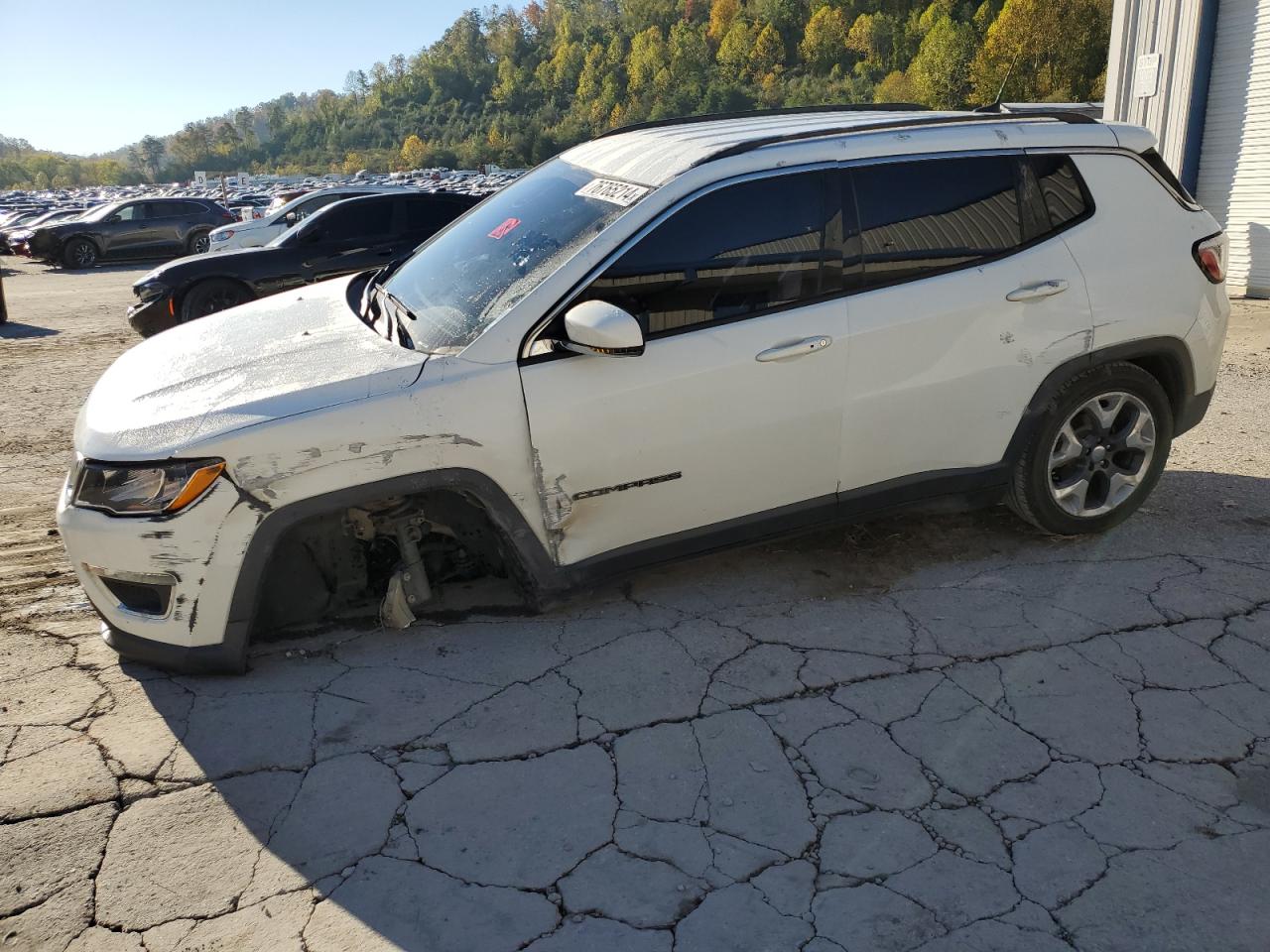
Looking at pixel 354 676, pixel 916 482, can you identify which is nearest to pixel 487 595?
pixel 354 676

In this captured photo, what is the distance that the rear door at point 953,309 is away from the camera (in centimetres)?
366

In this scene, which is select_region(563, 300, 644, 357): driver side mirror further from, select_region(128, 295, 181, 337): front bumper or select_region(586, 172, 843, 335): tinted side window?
select_region(128, 295, 181, 337): front bumper

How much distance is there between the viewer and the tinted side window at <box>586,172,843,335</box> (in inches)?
133

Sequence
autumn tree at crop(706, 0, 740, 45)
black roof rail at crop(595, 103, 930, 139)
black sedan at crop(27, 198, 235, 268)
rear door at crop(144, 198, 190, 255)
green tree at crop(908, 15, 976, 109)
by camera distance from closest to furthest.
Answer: black roof rail at crop(595, 103, 930, 139) → black sedan at crop(27, 198, 235, 268) → rear door at crop(144, 198, 190, 255) → green tree at crop(908, 15, 976, 109) → autumn tree at crop(706, 0, 740, 45)

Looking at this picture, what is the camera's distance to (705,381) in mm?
3406

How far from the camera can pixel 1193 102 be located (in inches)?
457

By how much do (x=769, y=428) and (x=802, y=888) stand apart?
1.64 m

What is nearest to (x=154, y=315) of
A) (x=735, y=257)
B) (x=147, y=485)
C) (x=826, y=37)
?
(x=147, y=485)

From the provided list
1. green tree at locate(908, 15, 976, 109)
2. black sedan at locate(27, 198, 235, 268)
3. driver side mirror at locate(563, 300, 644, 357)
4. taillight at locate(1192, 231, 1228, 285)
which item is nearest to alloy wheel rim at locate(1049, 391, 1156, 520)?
taillight at locate(1192, 231, 1228, 285)

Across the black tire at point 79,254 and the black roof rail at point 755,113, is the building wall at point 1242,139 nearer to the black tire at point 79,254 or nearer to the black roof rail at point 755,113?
the black roof rail at point 755,113

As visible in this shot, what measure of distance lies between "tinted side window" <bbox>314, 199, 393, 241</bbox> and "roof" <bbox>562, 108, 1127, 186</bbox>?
6887 mm

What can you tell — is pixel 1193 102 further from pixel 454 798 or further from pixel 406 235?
pixel 454 798

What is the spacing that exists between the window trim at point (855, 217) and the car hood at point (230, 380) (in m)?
0.46

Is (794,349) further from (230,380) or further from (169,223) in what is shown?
(169,223)
